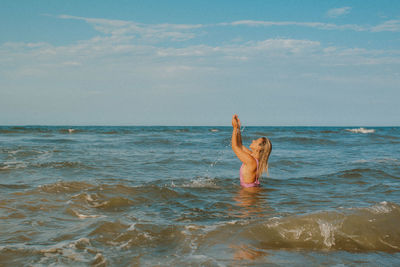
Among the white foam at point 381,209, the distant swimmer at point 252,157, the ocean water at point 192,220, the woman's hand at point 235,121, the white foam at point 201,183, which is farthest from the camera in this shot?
the white foam at point 201,183

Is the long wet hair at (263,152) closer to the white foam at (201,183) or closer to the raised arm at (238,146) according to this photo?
the raised arm at (238,146)

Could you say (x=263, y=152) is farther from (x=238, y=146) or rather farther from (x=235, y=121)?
(x=235, y=121)

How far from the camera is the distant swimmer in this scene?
21.6 ft

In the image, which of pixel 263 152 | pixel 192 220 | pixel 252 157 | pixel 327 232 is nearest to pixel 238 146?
pixel 252 157

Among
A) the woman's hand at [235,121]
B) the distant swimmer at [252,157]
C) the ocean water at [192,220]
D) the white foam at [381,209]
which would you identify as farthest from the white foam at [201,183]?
the white foam at [381,209]

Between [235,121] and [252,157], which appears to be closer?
[235,121]

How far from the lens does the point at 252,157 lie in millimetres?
6742

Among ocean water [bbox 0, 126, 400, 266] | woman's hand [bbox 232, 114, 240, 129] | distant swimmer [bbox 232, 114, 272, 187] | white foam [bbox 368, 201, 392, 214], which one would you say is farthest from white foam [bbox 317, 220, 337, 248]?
distant swimmer [bbox 232, 114, 272, 187]

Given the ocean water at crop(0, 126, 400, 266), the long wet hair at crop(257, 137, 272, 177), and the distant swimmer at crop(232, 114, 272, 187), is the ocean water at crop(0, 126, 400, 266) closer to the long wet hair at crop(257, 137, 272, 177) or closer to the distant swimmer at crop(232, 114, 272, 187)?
the distant swimmer at crop(232, 114, 272, 187)

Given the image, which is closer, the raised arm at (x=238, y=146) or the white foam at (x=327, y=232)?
the white foam at (x=327, y=232)

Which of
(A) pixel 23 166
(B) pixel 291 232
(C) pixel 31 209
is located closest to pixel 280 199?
(B) pixel 291 232

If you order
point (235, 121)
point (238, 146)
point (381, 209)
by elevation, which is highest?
point (235, 121)

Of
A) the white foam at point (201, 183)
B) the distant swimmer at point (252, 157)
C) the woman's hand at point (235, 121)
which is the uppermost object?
the woman's hand at point (235, 121)

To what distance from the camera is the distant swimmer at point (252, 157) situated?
6.59 meters
